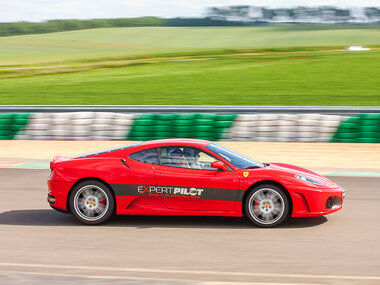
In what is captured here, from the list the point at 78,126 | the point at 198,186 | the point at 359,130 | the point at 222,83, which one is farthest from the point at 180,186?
the point at 222,83

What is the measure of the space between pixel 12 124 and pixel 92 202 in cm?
1124

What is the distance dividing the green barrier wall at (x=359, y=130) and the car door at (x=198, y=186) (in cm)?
988

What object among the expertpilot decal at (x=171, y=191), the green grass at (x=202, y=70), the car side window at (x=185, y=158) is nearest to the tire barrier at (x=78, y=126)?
the car side window at (x=185, y=158)

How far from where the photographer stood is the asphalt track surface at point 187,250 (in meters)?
5.64

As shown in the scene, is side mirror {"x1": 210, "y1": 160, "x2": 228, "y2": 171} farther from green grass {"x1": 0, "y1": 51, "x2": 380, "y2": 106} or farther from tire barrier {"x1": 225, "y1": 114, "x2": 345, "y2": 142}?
green grass {"x1": 0, "y1": 51, "x2": 380, "y2": 106}

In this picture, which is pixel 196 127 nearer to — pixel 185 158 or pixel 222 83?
pixel 185 158

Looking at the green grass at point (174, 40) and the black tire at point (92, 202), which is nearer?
the black tire at point (92, 202)

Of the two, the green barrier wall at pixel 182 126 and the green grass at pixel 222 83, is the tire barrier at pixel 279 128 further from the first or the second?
the green grass at pixel 222 83

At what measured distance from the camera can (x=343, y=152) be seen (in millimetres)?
15430

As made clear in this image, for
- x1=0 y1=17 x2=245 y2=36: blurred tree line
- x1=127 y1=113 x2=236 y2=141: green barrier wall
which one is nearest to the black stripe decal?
x1=127 y1=113 x2=236 y2=141: green barrier wall

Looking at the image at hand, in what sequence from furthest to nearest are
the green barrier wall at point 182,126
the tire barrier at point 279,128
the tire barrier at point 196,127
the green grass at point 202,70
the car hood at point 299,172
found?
1. the green grass at point 202,70
2. the green barrier wall at point 182,126
3. the tire barrier at point 279,128
4. the tire barrier at point 196,127
5. the car hood at point 299,172

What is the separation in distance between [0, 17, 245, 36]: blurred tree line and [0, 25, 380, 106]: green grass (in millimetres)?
10018

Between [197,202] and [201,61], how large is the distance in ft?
142

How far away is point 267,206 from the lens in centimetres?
746
